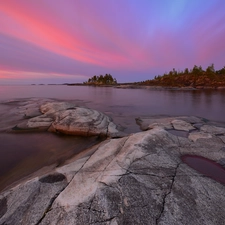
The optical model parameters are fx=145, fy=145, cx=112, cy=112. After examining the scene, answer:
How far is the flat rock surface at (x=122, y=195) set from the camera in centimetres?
376

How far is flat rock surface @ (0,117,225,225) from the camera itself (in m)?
3.76

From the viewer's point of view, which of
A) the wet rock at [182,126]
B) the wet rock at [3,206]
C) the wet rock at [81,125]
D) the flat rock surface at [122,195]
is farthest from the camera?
the wet rock at [182,126]

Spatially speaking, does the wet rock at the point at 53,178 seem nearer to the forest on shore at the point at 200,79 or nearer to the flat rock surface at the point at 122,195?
the flat rock surface at the point at 122,195

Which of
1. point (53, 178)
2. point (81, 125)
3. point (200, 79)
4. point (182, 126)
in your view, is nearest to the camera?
point (53, 178)

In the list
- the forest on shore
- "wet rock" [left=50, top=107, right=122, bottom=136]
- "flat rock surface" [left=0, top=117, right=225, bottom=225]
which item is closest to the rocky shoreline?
"flat rock surface" [left=0, top=117, right=225, bottom=225]

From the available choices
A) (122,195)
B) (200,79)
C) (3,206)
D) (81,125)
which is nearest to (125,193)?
(122,195)

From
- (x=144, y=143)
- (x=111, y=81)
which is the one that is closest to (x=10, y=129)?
(x=144, y=143)

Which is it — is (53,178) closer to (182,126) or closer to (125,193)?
(125,193)

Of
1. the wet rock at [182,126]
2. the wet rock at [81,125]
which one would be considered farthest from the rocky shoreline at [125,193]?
the wet rock at [182,126]

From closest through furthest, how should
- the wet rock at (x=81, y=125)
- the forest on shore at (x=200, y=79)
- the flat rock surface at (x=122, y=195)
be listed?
the flat rock surface at (x=122, y=195), the wet rock at (x=81, y=125), the forest on shore at (x=200, y=79)

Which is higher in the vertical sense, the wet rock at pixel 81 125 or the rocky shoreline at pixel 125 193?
the rocky shoreline at pixel 125 193

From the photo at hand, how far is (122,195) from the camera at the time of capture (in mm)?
4242

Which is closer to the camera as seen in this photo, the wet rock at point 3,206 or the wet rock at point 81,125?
the wet rock at point 3,206

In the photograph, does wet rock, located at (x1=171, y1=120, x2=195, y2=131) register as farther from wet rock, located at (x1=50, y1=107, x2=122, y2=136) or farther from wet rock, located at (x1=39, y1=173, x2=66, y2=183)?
wet rock, located at (x1=39, y1=173, x2=66, y2=183)
